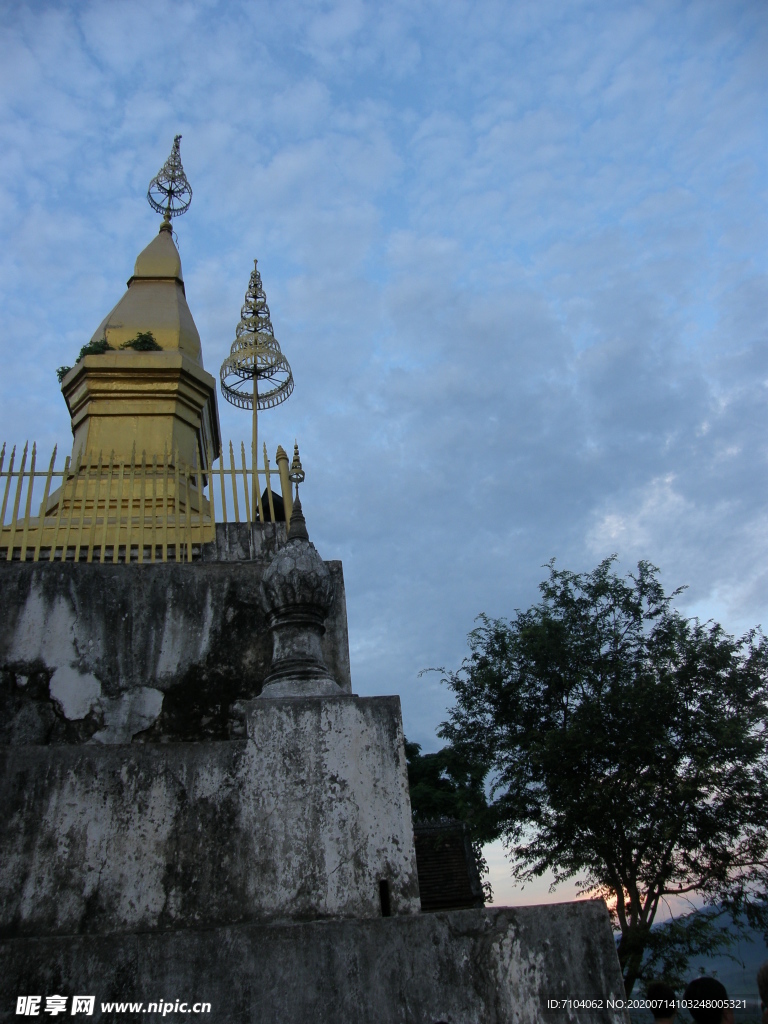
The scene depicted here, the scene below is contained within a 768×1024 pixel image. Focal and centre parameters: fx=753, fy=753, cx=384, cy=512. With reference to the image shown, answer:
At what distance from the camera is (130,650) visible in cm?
477

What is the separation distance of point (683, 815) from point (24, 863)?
945cm

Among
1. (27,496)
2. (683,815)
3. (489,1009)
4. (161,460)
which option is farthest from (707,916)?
(27,496)

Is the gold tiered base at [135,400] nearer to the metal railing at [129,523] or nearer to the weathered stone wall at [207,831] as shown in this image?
the metal railing at [129,523]

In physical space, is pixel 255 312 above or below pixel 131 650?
above

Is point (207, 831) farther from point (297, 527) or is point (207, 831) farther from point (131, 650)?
point (297, 527)

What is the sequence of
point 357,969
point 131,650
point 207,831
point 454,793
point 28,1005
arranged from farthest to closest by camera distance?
1. point 454,793
2. point 131,650
3. point 207,831
4. point 357,969
5. point 28,1005

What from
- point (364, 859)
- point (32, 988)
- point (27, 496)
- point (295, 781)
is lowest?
point (32, 988)

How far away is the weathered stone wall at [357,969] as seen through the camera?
3168mm

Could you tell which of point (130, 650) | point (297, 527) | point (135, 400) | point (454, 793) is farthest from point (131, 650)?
point (454, 793)

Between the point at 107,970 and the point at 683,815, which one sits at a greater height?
the point at 683,815

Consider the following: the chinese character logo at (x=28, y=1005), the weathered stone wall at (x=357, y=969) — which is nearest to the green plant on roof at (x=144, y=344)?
the weathered stone wall at (x=357, y=969)

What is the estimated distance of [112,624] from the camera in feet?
15.8

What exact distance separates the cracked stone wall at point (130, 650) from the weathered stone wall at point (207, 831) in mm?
520

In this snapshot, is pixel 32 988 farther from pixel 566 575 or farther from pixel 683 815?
pixel 566 575
